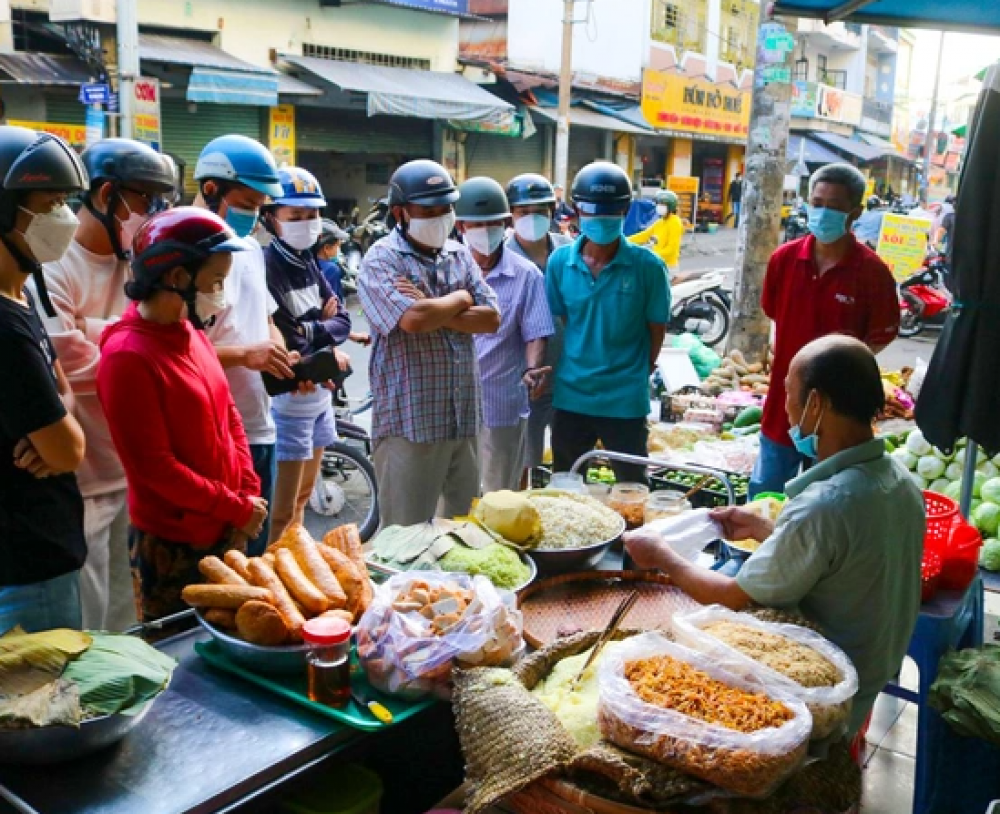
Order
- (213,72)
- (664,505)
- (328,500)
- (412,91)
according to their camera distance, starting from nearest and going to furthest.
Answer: (664,505)
(328,500)
(213,72)
(412,91)

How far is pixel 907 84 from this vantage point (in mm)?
50031

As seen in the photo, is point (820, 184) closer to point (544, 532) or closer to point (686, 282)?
point (544, 532)

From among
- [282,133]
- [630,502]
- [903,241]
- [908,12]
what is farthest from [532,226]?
[282,133]

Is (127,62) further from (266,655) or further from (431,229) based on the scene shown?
(266,655)

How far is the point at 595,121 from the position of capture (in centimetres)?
2383

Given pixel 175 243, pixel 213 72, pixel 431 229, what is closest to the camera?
pixel 175 243

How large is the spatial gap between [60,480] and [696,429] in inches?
196

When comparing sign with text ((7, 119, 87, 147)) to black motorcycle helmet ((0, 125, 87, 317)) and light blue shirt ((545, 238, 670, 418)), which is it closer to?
light blue shirt ((545, 238, 670, 418))

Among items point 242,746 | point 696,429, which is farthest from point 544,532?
point 696,429

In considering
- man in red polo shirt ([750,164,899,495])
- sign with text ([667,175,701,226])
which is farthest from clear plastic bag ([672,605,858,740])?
sign with text ([667,175,701,226])

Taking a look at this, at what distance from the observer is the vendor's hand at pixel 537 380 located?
14.8 feet

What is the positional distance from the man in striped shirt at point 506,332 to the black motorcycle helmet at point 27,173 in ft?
7.54

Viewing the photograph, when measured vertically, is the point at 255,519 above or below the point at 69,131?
below

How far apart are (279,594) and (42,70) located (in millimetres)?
12658
